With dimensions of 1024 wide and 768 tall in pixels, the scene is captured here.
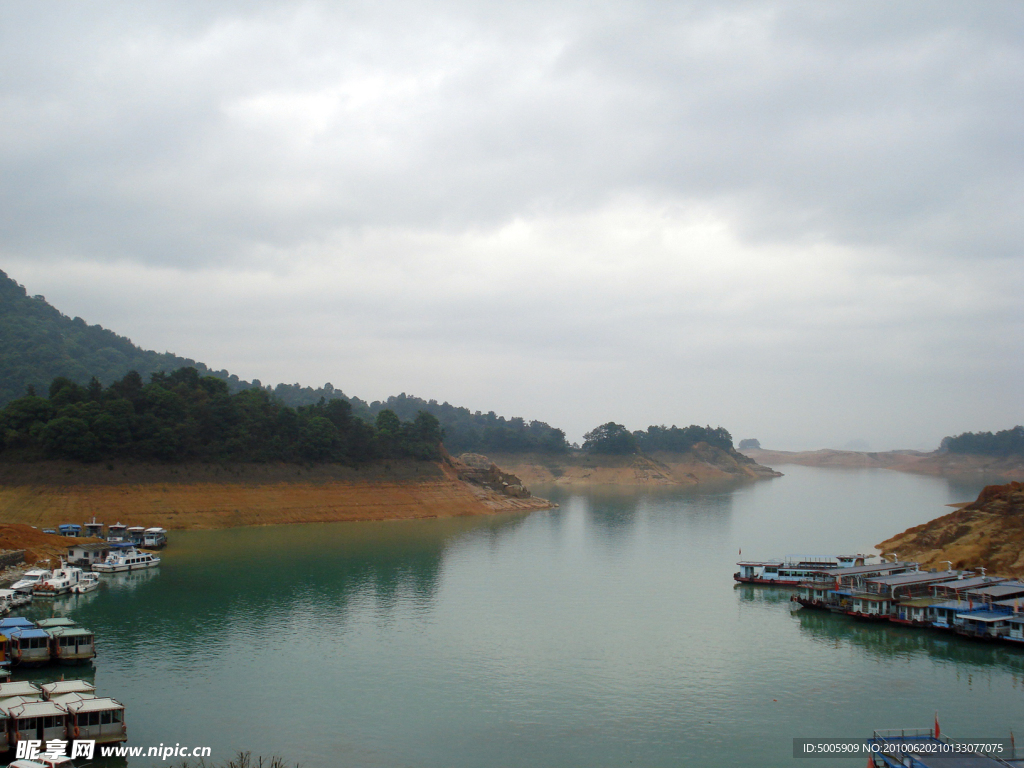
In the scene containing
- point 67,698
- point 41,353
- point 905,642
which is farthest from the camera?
point 41,353

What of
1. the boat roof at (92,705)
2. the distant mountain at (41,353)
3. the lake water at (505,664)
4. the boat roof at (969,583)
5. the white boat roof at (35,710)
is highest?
the distant mountain at (41,353)

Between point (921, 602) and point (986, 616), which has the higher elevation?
point (986, 616)

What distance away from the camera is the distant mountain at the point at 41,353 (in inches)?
5522

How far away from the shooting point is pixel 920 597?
1731 inches

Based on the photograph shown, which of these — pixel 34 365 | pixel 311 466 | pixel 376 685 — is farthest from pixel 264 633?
pixel 34 365

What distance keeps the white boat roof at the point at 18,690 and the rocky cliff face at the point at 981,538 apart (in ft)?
184

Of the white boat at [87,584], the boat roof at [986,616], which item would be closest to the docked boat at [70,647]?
the white boat at [87,584]

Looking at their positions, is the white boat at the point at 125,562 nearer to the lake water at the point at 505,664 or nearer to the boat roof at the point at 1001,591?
the lake water at the point at 505,664

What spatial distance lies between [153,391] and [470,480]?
4954 cm

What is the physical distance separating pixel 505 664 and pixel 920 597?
2735 cm

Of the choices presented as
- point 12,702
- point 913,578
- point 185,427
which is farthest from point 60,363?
point 913,578

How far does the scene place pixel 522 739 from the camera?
25188 millimetres

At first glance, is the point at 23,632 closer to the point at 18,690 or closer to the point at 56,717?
the point at 18,690

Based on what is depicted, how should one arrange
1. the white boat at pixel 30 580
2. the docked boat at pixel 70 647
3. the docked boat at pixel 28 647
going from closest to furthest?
the docked boat at pixel 28 647 < the docked boat at pixel 70 647 < the white boat at pixel 30 580
